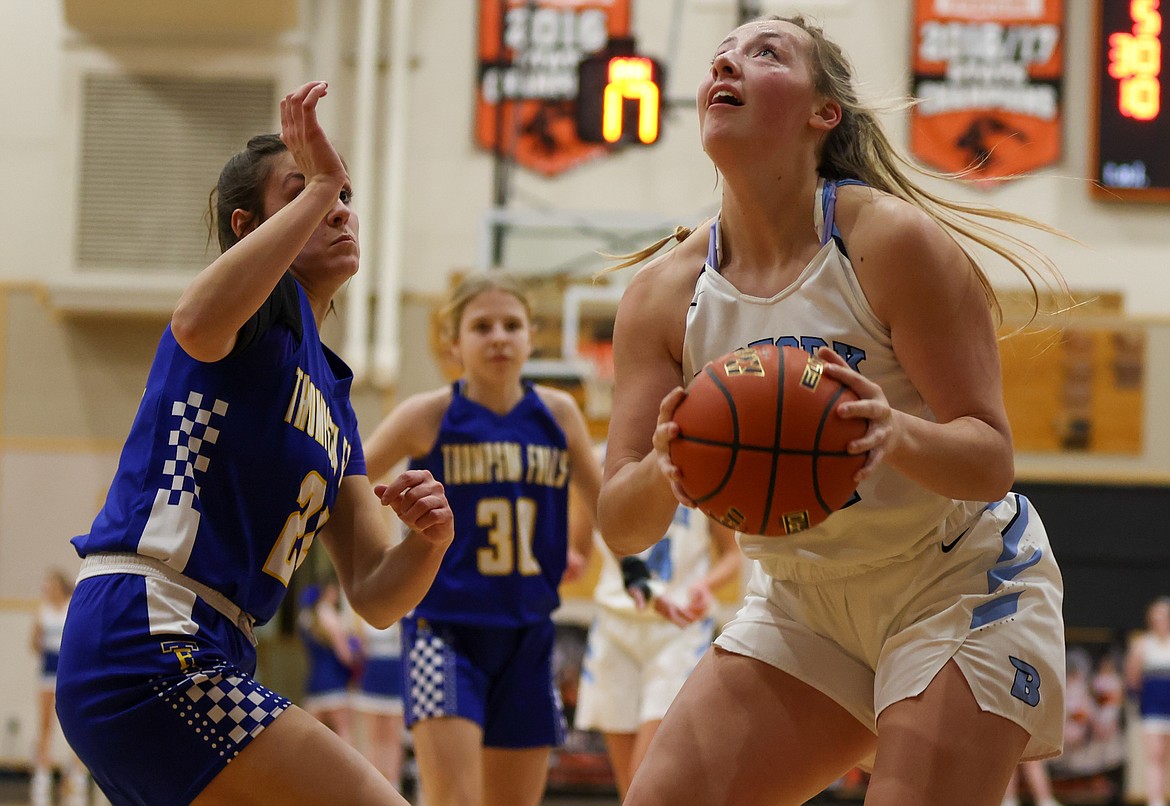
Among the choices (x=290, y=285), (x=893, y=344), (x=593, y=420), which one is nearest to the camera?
(x=893, y=344)

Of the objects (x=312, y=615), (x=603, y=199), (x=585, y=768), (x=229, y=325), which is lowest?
(x=585, y=768)

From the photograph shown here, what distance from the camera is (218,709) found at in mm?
2365

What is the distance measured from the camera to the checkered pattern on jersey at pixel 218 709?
2355mm

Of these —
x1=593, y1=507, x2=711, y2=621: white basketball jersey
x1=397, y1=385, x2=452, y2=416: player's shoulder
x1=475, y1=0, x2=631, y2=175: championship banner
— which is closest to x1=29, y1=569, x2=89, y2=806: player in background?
x1=475, y1=0, x2=631, y2=175: championship banner

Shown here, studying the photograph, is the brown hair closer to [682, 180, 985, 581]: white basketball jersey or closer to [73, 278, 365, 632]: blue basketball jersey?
[73, 278, 365, 632]: blue basketball jersey

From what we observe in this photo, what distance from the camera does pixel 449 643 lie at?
4.50 meters

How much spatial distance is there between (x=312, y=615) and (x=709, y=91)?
8.20 m

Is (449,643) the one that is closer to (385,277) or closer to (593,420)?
(593,420)

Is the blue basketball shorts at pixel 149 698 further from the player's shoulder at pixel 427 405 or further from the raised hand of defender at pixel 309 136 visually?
the player's shoulder at pixel 427 405

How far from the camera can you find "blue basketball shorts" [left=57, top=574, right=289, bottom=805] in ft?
7.72

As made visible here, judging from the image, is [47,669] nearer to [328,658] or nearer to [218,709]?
[328,658]

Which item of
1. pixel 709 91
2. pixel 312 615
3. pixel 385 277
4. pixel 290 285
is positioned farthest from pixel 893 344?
pixel 385 277

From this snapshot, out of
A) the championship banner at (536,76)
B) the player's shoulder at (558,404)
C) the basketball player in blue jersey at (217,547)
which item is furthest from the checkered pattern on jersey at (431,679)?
the championship banner at (536,76)

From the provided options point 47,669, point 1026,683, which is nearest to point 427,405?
point 1026,683
